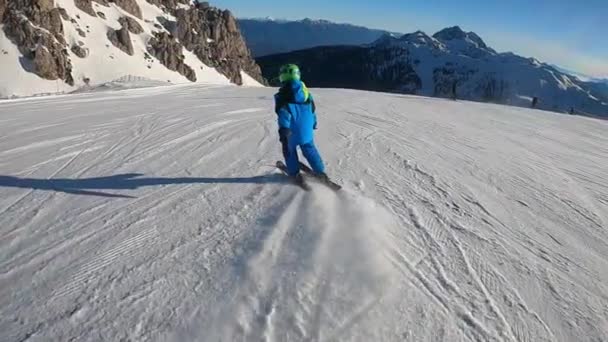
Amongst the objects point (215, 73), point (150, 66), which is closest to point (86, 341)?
point (150, 66)

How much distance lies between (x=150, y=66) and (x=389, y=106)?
57.0m

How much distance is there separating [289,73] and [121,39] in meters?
65.5

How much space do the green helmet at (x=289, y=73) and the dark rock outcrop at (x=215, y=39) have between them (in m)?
80.6

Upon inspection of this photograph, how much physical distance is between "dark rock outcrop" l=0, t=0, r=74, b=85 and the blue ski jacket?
52.8 m

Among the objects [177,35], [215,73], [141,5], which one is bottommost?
[215,73]

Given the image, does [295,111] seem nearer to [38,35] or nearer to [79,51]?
[38,35]

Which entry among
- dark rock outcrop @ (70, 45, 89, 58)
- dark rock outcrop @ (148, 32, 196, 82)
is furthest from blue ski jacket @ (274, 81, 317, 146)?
dark rock outcrop @ (148, 32, 196, 82)

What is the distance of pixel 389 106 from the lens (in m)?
14.8

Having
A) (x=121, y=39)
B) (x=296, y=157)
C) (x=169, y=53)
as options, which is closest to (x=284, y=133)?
(x=296, y=157)

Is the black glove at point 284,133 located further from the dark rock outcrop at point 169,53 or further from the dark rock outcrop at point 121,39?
the dark rock outcrop at point 169,53

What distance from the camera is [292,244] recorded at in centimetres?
412

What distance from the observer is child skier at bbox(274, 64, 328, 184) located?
5.54 metres

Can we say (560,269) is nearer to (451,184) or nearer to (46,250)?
(451,184)

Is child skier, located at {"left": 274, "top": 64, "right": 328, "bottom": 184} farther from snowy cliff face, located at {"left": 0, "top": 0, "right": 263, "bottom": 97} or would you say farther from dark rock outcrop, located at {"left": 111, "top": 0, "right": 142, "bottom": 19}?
dark rock outcrop, located at {"left": 111, "top": 0, "right": 142, "bottom": 19}
